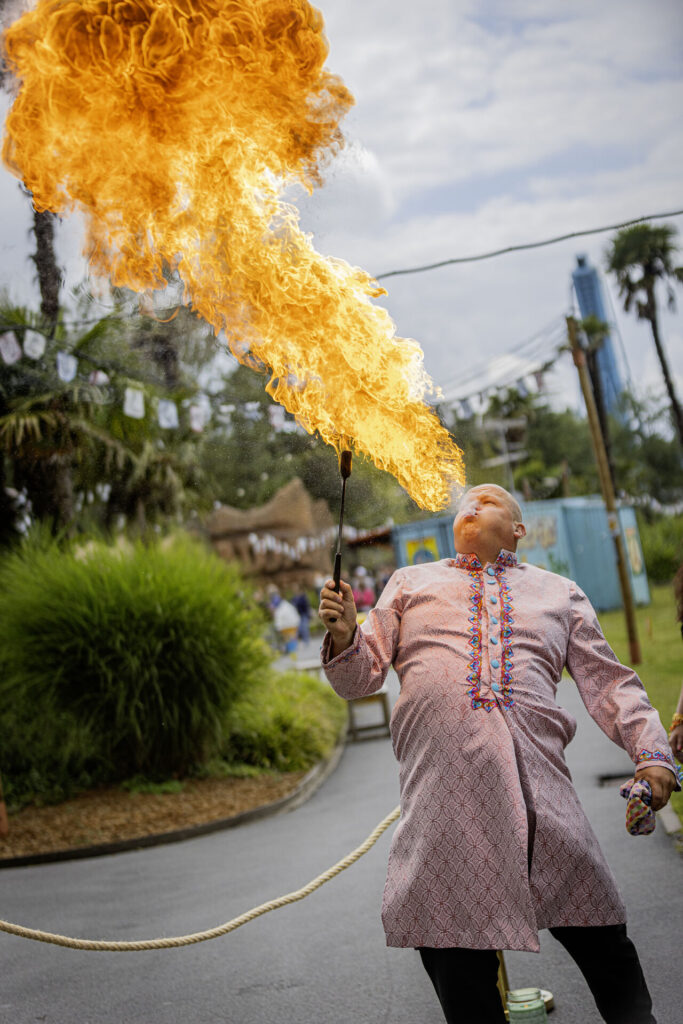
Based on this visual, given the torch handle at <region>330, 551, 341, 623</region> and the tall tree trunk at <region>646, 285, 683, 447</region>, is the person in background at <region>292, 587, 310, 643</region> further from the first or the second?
the torch handle at <region>330, 551, 341, 623</region>

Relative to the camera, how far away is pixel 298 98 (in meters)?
3.98

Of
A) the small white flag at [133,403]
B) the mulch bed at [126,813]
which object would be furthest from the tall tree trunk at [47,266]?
the mulch bed at [126,813]

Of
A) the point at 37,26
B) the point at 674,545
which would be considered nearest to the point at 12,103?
the point at 37,26

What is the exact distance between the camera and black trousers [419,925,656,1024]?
260cm

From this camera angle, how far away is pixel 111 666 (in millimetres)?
10406

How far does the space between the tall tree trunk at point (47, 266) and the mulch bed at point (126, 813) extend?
17.0ft

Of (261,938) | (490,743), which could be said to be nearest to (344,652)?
(490,743)

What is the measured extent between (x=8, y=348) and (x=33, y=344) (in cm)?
29

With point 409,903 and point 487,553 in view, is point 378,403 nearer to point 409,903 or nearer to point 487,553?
point 487,553

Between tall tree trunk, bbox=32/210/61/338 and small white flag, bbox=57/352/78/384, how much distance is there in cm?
38

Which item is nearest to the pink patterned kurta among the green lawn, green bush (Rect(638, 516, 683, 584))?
the green lawn

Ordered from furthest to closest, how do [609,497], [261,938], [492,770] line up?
[609,497] < [261,938] < [492,770]

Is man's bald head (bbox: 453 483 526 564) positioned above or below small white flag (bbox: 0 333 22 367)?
below

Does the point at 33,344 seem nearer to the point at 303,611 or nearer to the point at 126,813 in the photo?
the point at 126,813
